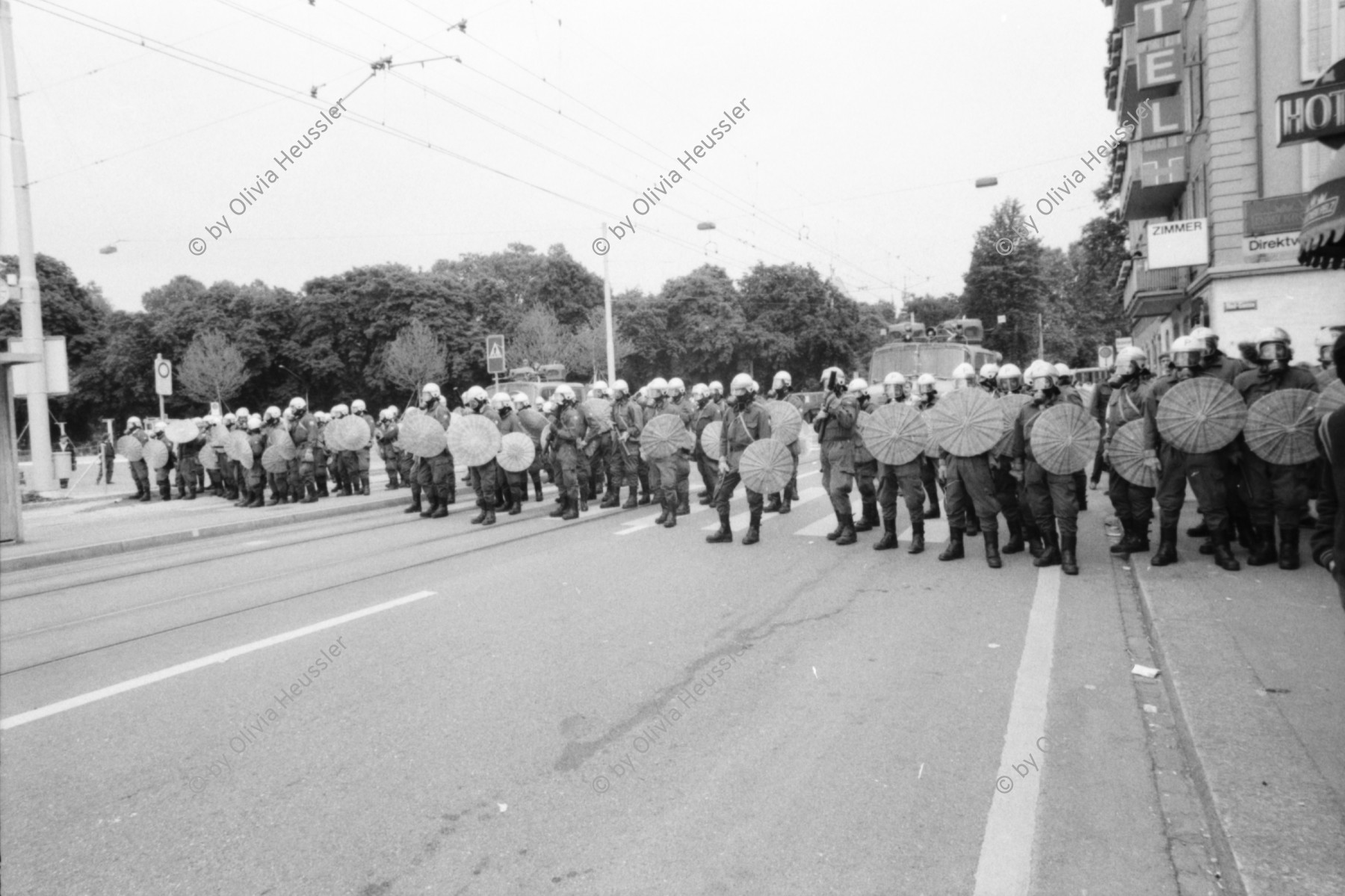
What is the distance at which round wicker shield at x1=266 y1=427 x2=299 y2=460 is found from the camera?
16328 millimetres

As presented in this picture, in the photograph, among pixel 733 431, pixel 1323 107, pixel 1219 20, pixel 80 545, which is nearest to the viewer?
pixel 1323 107

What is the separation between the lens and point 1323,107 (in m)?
3.79

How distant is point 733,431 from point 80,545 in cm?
926

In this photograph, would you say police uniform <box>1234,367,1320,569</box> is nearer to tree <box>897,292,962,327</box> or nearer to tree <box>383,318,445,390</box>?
tree <box>383,318,445,390</box>

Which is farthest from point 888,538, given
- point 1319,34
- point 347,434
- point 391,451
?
point 1319,34

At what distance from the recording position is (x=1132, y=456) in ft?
24.6

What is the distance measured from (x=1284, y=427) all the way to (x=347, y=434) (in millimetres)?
15166

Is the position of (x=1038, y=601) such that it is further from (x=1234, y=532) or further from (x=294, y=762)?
(x=294, y=762)

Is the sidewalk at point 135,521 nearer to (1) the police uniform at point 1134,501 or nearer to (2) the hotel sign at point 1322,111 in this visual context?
(1) the police uniform at point 1134,501

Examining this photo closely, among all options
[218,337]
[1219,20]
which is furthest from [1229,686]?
[218,337]

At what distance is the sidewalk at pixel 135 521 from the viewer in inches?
467

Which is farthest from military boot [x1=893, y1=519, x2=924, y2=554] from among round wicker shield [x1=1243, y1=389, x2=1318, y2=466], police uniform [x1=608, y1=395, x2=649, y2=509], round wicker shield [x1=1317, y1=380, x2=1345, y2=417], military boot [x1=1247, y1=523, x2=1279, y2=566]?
police uniform [x1=608, y1=395, x2=649, y2=509]

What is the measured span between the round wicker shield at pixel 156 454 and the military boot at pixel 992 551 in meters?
18.1

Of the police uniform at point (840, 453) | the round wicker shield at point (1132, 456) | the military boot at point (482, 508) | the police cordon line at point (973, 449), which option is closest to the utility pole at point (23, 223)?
the police cordon line at point (973, 449)
